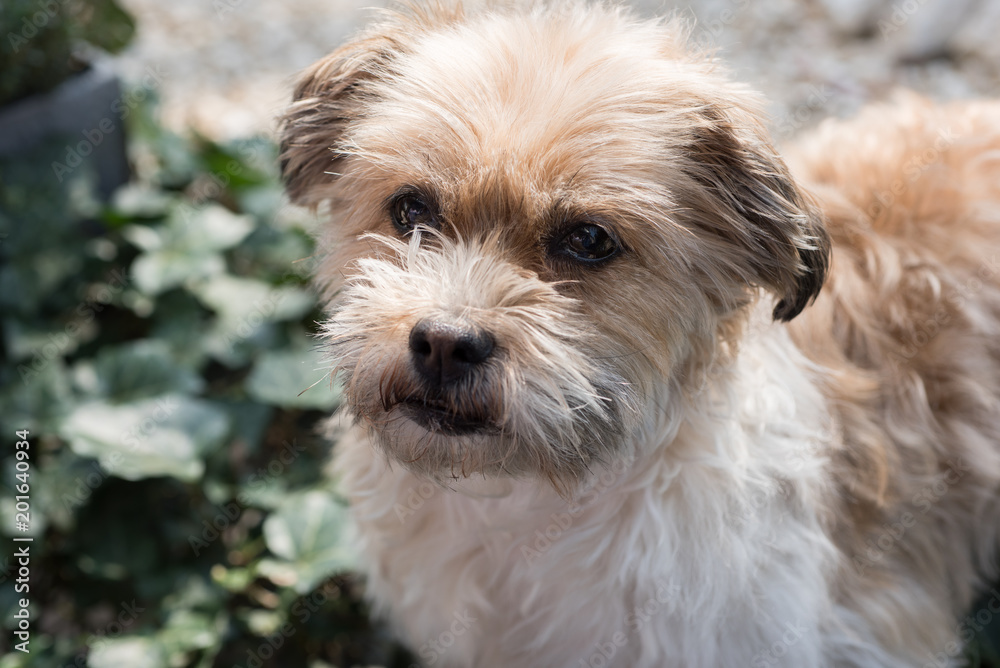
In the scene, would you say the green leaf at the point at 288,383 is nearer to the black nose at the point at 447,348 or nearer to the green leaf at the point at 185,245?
the green leaf at the point at 185,245

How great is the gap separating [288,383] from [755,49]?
3.68 m

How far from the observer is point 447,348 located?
1480mm

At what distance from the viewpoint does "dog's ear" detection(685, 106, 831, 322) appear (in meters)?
1.70

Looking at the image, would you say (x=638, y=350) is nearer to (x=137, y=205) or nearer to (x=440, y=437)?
(x=440, y=437)

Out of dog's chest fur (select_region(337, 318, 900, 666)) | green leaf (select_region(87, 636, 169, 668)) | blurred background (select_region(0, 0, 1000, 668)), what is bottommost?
green leaf (select_region(87, 636, 169, 668))

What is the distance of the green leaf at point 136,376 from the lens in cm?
286

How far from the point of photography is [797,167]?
2531 millimetres

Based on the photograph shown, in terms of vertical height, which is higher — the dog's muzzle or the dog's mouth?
the dog's muzzle

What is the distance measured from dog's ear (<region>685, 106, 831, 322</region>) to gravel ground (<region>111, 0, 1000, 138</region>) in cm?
278

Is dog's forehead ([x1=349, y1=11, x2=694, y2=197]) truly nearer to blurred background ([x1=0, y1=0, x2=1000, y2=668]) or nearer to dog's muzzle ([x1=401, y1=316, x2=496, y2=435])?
dog's muzzle ([x1=401, y1=316, x2=496, y2=435])

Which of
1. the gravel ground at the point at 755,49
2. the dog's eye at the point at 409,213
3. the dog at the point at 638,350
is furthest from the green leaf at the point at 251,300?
the dog's eye at the point at 409,213

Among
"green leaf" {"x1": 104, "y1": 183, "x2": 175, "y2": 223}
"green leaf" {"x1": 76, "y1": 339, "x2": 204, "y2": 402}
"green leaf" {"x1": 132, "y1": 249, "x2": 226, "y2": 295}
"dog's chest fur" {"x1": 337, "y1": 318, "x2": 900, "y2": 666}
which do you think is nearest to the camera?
"dog's chest fur" {"x1": 337, "y1": 318, "x2": 900, "y2": 666}

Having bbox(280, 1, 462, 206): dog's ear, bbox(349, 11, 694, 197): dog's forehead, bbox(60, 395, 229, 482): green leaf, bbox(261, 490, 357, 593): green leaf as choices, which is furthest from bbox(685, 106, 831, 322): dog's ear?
bbox(60, 395, 229, 482): green leaf

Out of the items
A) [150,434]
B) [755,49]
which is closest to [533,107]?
[150,434]
